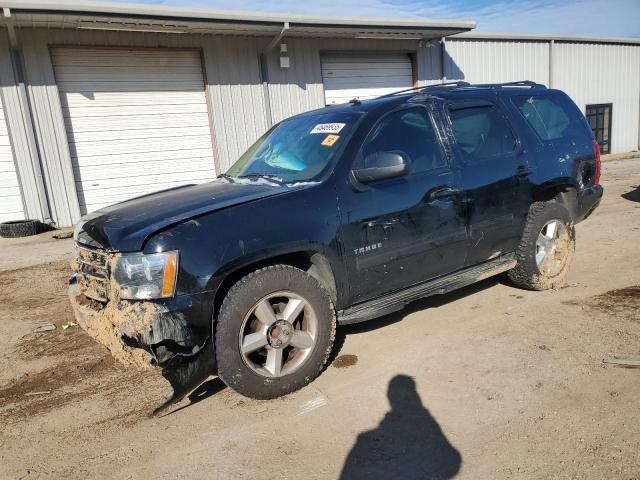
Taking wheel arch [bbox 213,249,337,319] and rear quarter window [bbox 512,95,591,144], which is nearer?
wheel arch [bbox 213,249,337,319]

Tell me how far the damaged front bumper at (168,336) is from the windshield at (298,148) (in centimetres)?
128

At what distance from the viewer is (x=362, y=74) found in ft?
44.9

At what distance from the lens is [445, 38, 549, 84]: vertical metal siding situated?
50.8ft

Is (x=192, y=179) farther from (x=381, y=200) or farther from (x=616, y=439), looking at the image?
(x=616, y=439)

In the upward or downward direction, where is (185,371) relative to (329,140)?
downward

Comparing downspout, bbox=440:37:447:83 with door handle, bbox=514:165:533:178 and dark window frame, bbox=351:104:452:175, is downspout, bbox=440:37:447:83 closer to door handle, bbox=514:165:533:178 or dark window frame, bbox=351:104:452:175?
door handle, bbox=514:165:533:178

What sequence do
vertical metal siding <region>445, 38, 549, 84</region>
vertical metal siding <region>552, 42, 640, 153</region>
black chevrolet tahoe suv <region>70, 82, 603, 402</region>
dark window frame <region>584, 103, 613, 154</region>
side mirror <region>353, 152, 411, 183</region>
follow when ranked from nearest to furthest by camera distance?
black chevrolet tahoe suv <region>70, 82, 603, 402</region>
side mirror <region>353, 152, 411, 183</region>
vertical metal siding <region>445, 38, 549, 84</region>
vertical metal siding <region>552, 42, 640, 153</region>
dark window frame <region>584, 103, 613, 154</region>

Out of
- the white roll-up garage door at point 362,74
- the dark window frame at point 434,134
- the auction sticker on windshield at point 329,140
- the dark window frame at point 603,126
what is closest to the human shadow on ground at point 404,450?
the dark window frame at point 434,134

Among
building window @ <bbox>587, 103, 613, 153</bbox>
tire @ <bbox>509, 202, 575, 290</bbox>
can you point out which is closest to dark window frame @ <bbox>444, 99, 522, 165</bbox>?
tire @ <bbox>509, 202, 575, 290</bbox>

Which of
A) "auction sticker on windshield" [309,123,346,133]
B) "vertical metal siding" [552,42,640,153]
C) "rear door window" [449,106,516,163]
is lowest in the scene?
"rear door window" [449,106,516,163]

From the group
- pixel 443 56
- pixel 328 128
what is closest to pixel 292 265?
pixel 328 128

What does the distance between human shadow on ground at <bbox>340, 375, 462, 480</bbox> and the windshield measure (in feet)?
5.67

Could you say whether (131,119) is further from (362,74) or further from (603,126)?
(603,126)

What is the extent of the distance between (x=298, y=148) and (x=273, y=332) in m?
1.61
